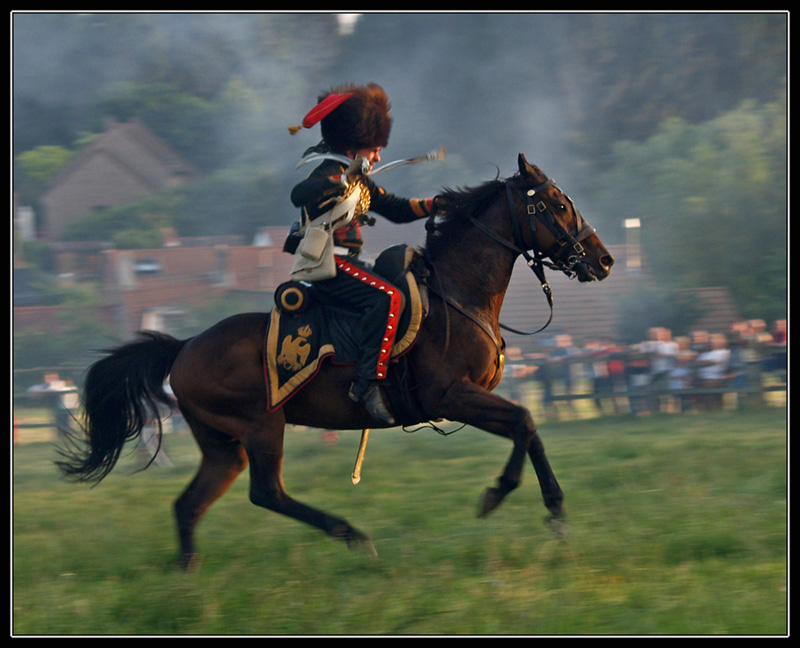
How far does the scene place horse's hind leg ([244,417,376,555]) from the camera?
17.0 feet

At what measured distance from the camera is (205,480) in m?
5.38

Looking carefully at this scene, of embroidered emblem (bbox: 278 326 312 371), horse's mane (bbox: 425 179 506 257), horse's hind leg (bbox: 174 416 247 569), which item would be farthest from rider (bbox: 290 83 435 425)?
horse's hind leg (bbox: 174 416 247 569)

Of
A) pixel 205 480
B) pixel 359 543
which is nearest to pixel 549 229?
pixel 359 543

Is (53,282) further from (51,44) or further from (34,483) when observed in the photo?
(34,483)

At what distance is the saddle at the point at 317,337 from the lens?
511 centimetres

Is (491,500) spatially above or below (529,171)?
below

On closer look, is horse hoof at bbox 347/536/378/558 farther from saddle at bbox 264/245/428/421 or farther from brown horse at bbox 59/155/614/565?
saddle at bbox 264/245/428/421

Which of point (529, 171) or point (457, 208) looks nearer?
point (529, 171)

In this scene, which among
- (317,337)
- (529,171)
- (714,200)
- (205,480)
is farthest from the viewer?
(714,200)

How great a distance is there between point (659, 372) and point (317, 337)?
834 centimetres

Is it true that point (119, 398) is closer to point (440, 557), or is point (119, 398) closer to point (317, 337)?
point (317, 337)

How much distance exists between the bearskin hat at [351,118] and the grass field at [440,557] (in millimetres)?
2356

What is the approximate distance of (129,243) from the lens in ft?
58.7

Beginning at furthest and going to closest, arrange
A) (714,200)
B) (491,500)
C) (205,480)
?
(714,200), (205,480), (491,500)
